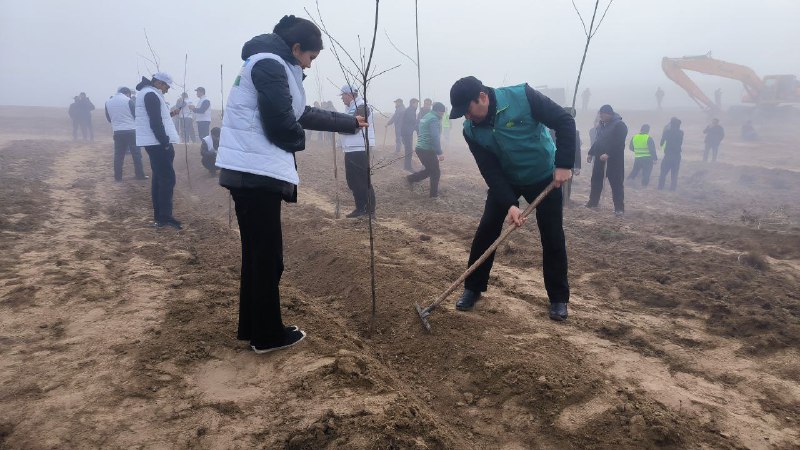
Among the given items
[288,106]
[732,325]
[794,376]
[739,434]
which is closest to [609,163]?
[732,325]

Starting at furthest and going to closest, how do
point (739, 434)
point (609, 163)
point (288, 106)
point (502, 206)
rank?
point (609, 163) → point (502, 206) → point (288, 106) → point (739, 434)

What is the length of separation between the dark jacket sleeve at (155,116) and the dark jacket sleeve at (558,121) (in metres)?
4.63

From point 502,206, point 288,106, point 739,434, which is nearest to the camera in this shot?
point 739,434

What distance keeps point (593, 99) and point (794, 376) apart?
5083cm

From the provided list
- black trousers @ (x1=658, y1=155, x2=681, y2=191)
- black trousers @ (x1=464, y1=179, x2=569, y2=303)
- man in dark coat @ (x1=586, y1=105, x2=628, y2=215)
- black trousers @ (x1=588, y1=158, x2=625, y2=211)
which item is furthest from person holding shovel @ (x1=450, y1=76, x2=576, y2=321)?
black trousers @ (x1=658, y1=155, x2=681, y2=191)

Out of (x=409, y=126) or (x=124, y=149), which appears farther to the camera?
(x=409, y=126)

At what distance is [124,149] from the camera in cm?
921

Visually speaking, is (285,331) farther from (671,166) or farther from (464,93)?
(671,166)

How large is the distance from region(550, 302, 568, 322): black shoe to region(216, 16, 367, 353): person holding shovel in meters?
1.91

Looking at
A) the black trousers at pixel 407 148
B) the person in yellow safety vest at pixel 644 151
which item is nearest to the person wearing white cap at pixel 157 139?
the black trousers at pixel 407 148

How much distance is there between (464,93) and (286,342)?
1863 mm

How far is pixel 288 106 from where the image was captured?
2.39 meters

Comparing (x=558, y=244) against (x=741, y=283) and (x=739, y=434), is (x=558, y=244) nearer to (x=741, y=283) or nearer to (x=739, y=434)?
(x=739, y=434)

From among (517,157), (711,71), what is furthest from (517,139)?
(711,71)
